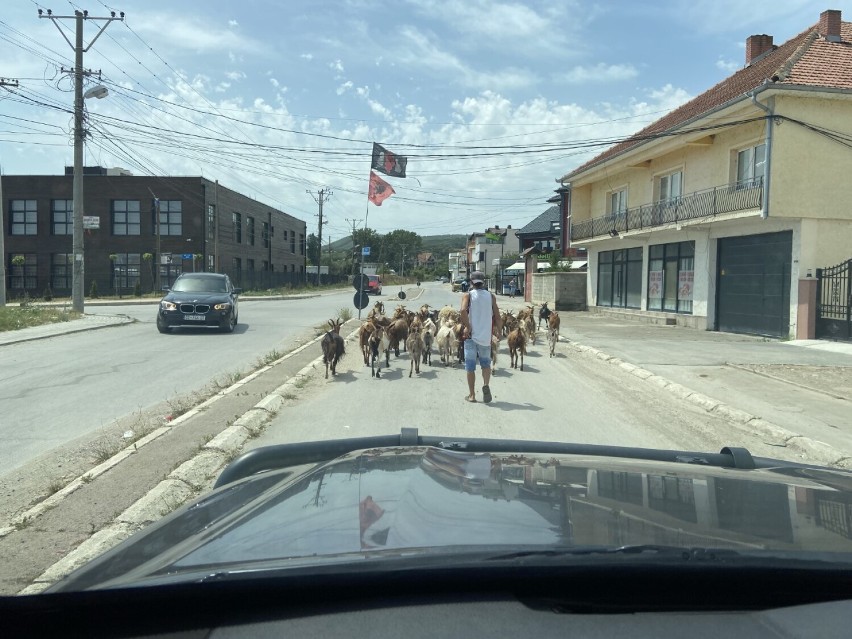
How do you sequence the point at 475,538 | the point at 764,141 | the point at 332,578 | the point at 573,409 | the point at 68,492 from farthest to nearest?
the point at 764,141 < the point at 573,409 < the point at 68,492 < the point at 475,538 < the point at 332,578

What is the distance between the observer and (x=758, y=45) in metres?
28.1

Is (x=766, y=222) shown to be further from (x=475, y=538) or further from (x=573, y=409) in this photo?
(x=475, y=538)

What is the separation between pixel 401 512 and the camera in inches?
95.7

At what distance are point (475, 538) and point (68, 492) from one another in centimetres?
471

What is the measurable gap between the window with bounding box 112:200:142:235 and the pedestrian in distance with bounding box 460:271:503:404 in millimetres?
48437

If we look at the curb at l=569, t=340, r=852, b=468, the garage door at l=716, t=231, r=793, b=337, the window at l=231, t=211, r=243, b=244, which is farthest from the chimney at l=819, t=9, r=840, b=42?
the window at l=231, t=211, r=243, b=244

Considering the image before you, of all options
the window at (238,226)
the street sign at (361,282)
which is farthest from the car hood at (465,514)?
the window at (238,226)

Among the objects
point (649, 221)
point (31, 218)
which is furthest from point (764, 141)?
point (31, 218)

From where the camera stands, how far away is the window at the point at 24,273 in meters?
52.7

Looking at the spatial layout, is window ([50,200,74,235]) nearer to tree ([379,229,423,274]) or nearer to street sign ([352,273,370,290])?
street sign ([352,273,370,290])

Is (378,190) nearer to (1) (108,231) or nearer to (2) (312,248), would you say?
(1) (108,231)

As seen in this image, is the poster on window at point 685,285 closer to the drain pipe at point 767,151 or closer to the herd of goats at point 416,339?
the drain pipe at point 767,151

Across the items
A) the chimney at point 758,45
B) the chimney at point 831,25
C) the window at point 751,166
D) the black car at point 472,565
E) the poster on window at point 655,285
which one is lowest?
the black car at point 472,565

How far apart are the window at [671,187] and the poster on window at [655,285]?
304cm
